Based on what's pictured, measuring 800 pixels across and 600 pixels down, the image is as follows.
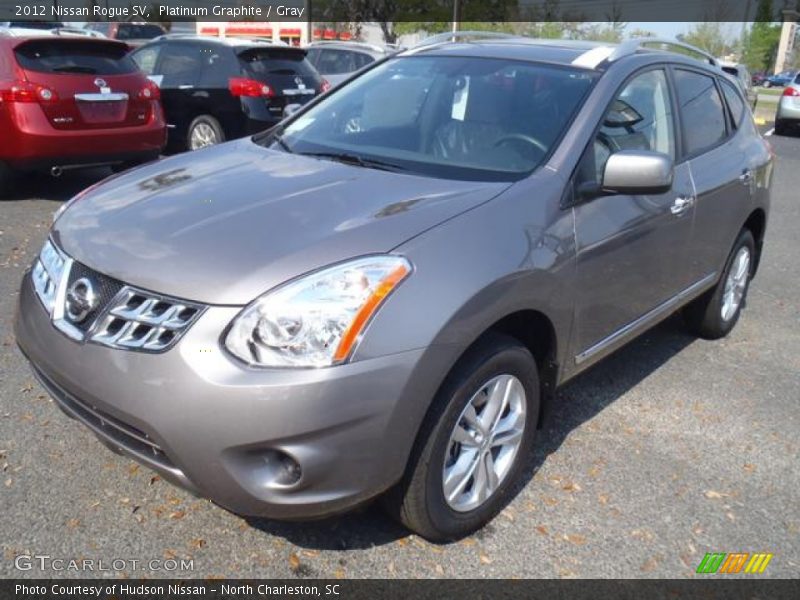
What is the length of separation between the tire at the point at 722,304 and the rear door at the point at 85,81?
559cm

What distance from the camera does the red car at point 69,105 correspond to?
22.8ft

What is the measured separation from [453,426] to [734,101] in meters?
3.38

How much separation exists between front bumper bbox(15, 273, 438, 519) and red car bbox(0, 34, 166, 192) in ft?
17.6

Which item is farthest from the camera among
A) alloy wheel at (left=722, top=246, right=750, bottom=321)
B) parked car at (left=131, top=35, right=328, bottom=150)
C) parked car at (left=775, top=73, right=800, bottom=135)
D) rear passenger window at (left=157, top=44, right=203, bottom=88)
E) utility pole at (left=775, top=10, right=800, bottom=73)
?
utility pole at (left=775, top=10, right=800, bottom=73)

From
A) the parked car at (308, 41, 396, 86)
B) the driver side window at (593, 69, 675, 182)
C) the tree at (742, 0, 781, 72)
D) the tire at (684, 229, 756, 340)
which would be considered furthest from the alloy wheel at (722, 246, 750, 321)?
the tree at (742, 0, 781, 72)

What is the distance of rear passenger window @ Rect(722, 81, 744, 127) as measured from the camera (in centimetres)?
474

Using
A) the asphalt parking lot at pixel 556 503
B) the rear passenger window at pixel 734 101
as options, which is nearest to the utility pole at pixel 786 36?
the rear passenger window at pixel 734 101

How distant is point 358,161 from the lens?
3285 mm

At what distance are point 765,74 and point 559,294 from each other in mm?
83191

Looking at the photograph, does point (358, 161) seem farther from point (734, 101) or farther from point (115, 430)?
point (734, 101)

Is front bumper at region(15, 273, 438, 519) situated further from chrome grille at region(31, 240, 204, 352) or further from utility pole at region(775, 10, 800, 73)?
utility pole at region(775, 10, 800, 73)

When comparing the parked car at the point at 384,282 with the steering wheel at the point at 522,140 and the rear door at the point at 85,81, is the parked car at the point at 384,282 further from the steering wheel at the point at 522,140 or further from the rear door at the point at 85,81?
the rear door at the point at 85,81

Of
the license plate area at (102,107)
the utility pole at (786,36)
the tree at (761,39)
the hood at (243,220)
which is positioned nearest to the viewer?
the hood at (243,220)

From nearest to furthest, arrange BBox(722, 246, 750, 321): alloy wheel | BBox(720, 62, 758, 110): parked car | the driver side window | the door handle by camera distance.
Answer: the driver side window
the door handle
BBox(722, 246, 750, 321): alloy wheel
BBox(720, 62, 758, 110): parked car
